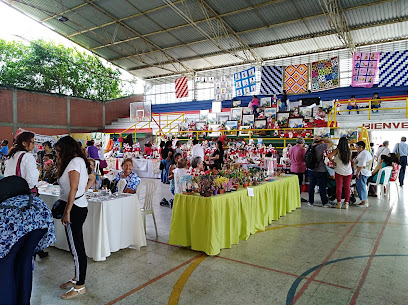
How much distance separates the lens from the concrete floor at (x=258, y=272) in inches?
108

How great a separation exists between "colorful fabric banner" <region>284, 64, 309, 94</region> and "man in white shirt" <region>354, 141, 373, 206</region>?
27.6 ft

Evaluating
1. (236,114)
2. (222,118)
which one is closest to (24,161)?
(236,114)

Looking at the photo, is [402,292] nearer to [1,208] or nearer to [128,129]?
[1,208]

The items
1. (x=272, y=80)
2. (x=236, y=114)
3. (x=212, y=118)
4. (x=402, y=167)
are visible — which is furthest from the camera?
(x=272, y=80)

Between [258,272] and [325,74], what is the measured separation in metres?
12.7

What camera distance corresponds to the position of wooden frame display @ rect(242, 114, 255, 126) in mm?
12781

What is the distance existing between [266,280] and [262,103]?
1106 cm

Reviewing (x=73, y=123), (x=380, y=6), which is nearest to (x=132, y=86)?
(x=73, y=123)

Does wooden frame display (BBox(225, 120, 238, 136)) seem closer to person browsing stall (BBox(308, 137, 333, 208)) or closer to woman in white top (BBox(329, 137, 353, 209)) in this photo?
person browsing stall (BBox(308, 137, 333, 208))

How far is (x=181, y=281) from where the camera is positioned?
10.0ft

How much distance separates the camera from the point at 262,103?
44.0 ft

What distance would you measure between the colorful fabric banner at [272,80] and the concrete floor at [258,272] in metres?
11.4

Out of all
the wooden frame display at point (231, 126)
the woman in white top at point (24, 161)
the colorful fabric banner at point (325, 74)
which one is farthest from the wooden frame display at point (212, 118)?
the woman in white top at point (24, 161)

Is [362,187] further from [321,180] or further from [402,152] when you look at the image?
[402,152]
